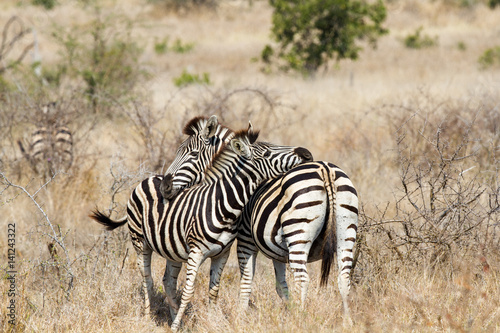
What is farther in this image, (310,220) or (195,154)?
(195,154)

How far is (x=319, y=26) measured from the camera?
62.8 ft

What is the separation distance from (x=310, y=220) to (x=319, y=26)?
16062 mm

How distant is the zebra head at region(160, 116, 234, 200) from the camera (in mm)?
4840

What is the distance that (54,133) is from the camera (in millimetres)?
8531

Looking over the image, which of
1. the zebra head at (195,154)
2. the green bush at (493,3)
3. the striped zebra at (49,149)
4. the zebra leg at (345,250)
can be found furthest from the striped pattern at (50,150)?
the green bush at (493,3)

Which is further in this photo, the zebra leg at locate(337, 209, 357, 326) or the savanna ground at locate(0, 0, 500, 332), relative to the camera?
the savanna ground at locate(0, 0, 500, 332)

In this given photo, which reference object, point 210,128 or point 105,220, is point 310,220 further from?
point 105,220

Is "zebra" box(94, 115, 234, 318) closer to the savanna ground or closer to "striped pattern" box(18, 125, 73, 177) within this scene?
the savanna ground

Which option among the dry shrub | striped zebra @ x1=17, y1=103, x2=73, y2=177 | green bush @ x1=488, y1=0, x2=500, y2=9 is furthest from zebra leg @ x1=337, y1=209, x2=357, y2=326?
green bush @ x1=488, y1=0, x2=500, y2=9

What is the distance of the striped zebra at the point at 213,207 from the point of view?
446 centimetres

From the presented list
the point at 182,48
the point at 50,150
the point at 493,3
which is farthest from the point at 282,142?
the point at 493,3

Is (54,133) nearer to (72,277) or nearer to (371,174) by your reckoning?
(72,277)

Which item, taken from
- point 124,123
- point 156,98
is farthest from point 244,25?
point 124,123

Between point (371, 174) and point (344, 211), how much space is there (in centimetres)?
514
